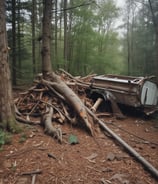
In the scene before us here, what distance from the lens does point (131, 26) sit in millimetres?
22969

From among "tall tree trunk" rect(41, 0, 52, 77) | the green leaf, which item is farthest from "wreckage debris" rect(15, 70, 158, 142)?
the green leaf

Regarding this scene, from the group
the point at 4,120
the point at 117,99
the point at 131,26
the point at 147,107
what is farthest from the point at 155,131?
the point at 131,26

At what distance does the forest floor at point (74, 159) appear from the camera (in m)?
2.90

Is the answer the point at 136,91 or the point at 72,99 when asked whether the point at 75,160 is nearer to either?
the point at 72,99

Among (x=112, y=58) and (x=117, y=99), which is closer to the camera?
(x=117, y=99)

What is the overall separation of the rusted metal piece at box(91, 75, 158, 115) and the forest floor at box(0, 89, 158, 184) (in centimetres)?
170

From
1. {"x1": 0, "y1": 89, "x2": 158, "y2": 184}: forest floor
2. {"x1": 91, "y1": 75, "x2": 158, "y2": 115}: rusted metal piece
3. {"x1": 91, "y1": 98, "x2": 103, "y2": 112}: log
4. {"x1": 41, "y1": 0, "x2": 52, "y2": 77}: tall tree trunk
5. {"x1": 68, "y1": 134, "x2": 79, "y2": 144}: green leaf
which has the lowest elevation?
{"x1": 0, "y1": 89, "x2": 158, "y2": 184}: forest floor

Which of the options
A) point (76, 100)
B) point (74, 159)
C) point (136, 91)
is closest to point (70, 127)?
point (76, 100)

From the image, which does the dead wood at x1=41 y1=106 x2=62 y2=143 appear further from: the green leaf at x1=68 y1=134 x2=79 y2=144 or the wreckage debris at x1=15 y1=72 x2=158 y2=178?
the green leaf at x1=68 y1=134 x2=79 y2=144

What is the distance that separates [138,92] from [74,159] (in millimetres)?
3761

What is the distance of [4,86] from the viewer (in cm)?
411

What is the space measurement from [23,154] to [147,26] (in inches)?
760

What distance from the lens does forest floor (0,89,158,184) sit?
2904 mm

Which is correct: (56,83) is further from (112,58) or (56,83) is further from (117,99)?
(112,58)
